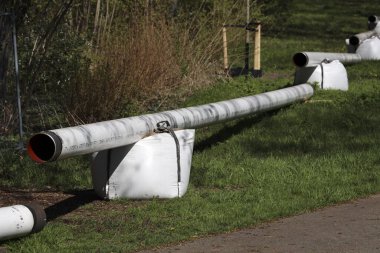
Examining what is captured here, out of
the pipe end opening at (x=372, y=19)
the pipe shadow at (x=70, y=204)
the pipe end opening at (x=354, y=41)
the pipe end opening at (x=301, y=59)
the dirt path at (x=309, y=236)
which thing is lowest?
the dirt path at (x=309, y=236)

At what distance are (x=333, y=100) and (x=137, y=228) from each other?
255 inches

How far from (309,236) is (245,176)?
235 cm

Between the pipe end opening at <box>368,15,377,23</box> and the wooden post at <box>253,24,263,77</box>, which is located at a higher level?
the pipe end opening at <box>368,15,377,23</box>

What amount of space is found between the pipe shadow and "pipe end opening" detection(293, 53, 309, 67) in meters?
5.74

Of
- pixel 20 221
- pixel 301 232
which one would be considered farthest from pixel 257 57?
pixel 20 221

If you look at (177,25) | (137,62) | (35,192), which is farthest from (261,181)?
(177,25)

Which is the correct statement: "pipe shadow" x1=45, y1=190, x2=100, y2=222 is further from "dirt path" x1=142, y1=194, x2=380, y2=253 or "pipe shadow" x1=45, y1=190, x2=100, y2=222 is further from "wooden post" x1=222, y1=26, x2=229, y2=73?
"wooden post" x1=222, y1=26, x2=229, y2=73

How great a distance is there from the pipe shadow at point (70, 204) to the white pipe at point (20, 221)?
869 mm

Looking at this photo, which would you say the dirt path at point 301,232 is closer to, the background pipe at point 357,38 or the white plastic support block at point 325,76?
the white plastic support block at point 325,76

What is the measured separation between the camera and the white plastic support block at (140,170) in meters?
8.43

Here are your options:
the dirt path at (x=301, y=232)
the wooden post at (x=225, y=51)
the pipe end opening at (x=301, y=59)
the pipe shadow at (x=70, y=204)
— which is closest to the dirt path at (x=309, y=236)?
the dirt path at (x=301, y=232)

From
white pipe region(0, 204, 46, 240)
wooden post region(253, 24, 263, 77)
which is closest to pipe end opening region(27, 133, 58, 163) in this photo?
white pipe region(0, 204, 46, 240)

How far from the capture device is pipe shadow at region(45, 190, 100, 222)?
8161mm

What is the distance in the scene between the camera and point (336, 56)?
52.9ft
